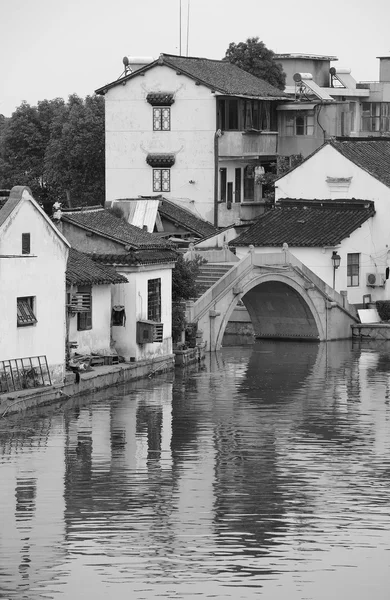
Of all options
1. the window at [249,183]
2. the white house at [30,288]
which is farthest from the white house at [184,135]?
the white house at [30,288]

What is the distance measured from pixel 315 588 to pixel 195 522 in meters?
4.65

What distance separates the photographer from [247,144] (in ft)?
237

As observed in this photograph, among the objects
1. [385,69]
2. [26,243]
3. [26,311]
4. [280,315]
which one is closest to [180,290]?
[280,315]

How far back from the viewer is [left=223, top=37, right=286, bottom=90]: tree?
80.4 meters

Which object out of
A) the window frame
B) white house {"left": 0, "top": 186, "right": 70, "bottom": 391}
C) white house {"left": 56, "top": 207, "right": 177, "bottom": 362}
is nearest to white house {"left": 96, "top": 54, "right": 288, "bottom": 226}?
white house {"left": 56, "top": 207, "right": 177, "bottom": 362}

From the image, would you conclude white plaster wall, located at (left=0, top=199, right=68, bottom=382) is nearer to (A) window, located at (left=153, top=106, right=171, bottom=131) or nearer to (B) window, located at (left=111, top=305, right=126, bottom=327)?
(B) window, located at (left=111, top=305, right=126, bottom=327)

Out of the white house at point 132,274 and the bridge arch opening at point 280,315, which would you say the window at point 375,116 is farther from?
the white house at point 132,274

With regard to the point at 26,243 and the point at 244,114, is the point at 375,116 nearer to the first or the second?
the point at 244,114

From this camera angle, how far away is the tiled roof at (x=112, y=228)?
50750 mm

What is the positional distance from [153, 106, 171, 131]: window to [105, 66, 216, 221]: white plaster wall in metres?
0.15

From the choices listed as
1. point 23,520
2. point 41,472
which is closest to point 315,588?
point 23,520

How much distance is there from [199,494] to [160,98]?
128 feet

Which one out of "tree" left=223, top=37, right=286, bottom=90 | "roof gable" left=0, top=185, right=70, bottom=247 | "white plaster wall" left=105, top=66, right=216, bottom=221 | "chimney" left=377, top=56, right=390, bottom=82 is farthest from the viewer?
"chimney" left=377, top=56, right=390, bottom=82

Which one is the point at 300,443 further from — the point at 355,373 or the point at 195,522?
the point at 355,373
